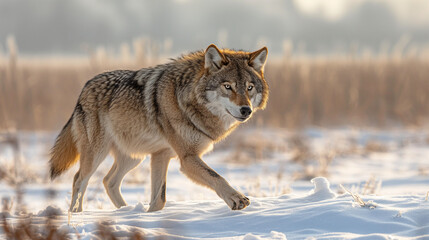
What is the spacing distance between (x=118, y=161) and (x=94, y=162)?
0.39 metres

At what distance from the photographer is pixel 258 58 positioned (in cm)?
427

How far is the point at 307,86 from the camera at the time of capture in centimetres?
1068

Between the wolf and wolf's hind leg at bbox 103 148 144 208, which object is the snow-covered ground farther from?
the wolf

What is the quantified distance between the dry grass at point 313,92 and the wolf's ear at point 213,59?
5.66 metres

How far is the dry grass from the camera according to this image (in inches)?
397

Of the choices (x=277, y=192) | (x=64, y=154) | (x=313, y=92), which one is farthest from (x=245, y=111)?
(x=313, y=92)

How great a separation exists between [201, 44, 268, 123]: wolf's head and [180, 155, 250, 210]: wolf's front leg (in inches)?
15.9

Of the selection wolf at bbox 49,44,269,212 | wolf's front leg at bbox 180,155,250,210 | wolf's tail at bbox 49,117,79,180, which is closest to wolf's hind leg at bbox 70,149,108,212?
wolf at bbox 49,44,269,212

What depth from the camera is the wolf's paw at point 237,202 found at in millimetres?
3531

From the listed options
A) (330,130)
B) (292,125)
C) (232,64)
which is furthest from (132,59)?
(232,64)

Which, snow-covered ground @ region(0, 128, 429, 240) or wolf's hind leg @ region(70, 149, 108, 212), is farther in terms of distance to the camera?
wolf's hind leg @ region(70, 149, 108, 212)

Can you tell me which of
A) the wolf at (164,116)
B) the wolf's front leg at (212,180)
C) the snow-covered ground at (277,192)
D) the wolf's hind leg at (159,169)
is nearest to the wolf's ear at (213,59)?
the wolf at (164,116)

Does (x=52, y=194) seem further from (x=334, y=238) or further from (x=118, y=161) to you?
(x=118, y=161)

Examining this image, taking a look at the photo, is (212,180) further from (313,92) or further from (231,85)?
(313,92)
